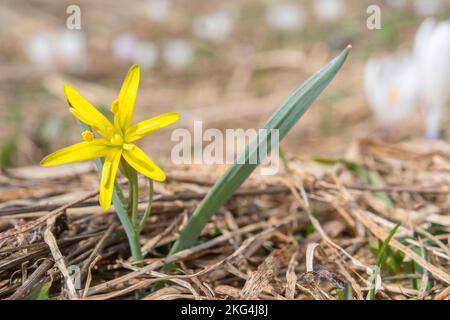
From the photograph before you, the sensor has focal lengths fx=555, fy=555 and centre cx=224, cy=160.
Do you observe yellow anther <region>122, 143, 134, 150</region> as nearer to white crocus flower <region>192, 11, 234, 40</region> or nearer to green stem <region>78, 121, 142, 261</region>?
green stem <region>78, 121, 142, 261</region>

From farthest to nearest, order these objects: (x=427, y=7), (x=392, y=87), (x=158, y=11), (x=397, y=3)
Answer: (x=158, y=11), (x=397, y=3), (x=427, y=7), (x=392, y=87)

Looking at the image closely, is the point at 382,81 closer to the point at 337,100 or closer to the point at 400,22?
the point at 337,100

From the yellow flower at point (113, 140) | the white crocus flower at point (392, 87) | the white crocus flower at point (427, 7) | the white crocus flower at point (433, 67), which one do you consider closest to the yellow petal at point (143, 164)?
the yellow flower at point (113, 140)

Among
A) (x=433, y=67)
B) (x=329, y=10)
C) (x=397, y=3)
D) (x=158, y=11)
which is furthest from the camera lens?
(x=158, y=11)

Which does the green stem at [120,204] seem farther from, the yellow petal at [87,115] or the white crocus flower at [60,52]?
the white crocus flower at [60,52]

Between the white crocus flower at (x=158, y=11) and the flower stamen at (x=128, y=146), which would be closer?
the flower stamen at (x=128, y=146)

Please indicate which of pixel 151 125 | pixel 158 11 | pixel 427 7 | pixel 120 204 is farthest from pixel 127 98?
pixel 158 11

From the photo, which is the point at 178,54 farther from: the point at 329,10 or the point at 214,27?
the point at 329,10
